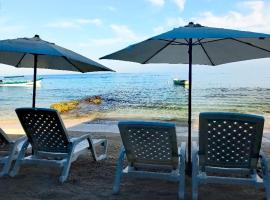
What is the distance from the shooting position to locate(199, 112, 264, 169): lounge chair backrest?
4047mm

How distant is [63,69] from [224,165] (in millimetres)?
3639

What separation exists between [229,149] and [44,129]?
93.5 inches

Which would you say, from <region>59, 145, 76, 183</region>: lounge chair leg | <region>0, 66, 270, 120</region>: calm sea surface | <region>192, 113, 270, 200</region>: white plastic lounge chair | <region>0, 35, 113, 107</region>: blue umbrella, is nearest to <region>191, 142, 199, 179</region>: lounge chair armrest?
<region>192, 113, 270, 200</region>: white plastic lounge chair

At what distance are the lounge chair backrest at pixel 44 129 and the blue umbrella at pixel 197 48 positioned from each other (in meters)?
1.13

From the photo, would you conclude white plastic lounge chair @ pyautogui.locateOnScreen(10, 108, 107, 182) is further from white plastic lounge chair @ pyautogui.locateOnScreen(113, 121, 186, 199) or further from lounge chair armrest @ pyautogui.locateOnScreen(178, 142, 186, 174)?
lounge chair armrest @ pyautogui.locateOnScreen(178, 142, 186, 174)

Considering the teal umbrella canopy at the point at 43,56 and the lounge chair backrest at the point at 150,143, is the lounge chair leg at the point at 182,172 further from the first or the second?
the teal umbrella canopy at the point at 43,56

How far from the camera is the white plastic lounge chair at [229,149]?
4062 mm

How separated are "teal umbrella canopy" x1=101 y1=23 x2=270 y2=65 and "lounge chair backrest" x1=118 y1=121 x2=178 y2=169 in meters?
1.01

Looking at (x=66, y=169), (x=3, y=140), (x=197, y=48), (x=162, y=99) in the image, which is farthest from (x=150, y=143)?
(x=162, y=99)

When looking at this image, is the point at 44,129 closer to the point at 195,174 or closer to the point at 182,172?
the point at 182,172

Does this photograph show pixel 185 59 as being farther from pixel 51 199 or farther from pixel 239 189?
pixel 51 199

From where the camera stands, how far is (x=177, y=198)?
4.27 m

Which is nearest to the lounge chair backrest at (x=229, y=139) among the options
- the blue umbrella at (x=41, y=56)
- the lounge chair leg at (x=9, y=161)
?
the blue umbrella at (x=41, y=56)

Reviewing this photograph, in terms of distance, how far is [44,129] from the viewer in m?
5.07
